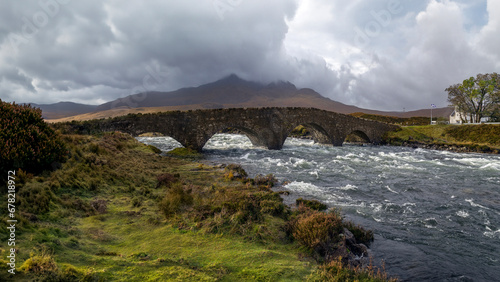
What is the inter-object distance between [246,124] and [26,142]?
28.0 metres

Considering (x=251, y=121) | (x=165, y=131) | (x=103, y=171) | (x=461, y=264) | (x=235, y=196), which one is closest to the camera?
(x=461, y=264)

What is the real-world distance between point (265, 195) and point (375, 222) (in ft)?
14.0

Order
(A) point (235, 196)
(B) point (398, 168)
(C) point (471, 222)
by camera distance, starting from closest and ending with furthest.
A: 1. (A) point (235, 196)
2. (C) point (471, 222)
3. (B) point (398, 168)

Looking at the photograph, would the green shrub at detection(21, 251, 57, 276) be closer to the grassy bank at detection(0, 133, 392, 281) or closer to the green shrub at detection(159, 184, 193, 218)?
the grassy bank at detection(0, 133, 392, 281)

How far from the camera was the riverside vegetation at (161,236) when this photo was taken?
4.55 meters

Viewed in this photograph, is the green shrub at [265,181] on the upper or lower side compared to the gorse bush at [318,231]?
lower

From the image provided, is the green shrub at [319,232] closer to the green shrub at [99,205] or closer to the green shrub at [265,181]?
the green shrub at [99,205]

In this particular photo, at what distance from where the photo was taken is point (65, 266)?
4148 mm

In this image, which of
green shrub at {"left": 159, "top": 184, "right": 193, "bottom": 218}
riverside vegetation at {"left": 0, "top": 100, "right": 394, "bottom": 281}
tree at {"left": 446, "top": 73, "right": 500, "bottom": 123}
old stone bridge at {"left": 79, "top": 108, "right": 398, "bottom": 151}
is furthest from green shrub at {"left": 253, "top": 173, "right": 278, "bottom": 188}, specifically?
tree at {"left": 446, "top": 73, "right": 500, "bottom": 123}

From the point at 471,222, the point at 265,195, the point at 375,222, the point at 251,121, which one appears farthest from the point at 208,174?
the point at 251,121

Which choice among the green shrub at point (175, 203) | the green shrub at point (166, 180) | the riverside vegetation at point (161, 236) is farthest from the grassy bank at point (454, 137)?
the green shrub at point (175, 203)

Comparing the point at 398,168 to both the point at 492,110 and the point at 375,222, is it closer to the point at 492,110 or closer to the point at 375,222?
the point at 375,222

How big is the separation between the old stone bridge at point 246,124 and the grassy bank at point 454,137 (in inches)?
259

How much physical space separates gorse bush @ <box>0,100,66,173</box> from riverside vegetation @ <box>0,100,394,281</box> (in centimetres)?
23
